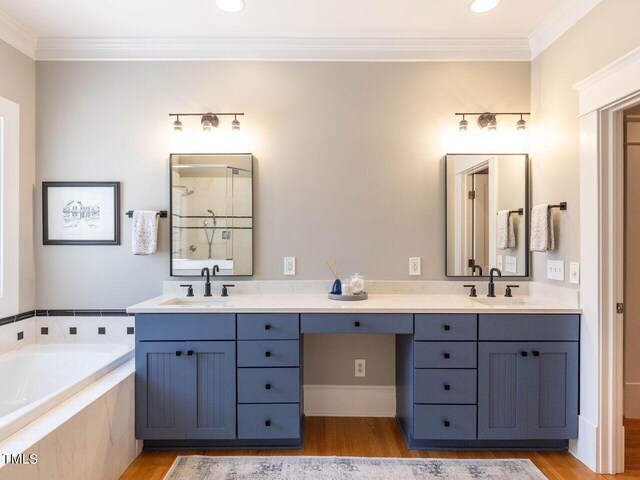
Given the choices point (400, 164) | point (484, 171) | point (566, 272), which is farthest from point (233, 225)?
point (566, 272)

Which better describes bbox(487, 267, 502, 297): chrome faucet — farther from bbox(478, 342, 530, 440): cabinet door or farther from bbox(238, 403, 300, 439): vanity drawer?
bbox(238, 403, 300, 439): vanity drawer

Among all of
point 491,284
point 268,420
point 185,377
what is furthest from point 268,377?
point 491,284

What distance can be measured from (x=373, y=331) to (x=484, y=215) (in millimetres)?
1227

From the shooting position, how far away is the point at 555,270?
7.92 feet

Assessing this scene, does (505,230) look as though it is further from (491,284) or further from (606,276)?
(606,276)

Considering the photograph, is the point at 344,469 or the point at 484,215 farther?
the point at 484,215

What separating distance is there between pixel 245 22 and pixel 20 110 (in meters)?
1.68

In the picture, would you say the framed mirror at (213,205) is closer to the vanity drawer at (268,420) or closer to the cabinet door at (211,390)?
the cabinet door at (211,390)

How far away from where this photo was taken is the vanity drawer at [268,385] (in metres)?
2.19

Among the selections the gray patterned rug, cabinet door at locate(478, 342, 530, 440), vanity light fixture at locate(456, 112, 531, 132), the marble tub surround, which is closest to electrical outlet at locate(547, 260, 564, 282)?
cabinet door at locate(478, 342, 530, 440)

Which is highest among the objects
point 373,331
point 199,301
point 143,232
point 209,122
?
point 209,122

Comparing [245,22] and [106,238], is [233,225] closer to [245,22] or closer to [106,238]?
[106,238]

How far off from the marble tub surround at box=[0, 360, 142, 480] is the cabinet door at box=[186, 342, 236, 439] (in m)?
0.35

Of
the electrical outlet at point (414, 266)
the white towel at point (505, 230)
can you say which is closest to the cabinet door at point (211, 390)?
the electrical outlet at point (414, 266)
